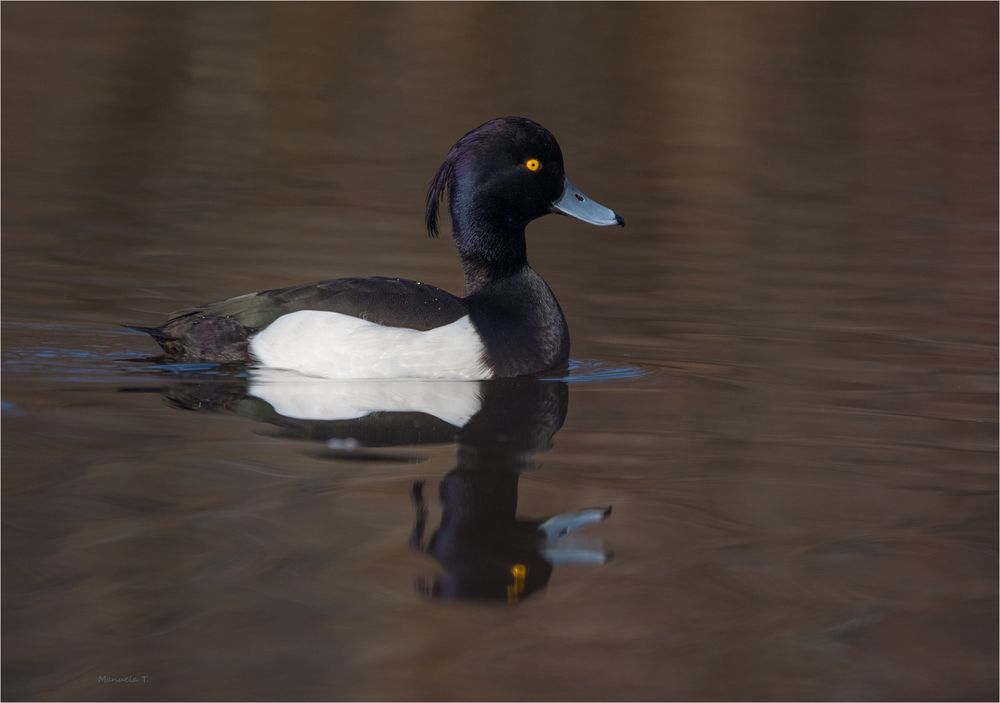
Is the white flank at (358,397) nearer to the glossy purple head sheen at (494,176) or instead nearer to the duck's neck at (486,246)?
the duck's neck at (486,246)

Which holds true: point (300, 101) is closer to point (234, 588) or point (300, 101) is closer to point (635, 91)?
point (635, 91)

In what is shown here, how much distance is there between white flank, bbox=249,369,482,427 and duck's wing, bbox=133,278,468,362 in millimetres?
221

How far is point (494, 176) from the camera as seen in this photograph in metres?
7.18

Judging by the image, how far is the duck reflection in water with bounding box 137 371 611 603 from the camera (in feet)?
14.8

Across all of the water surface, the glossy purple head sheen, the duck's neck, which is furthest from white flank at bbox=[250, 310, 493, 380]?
the glossy purple head sheen

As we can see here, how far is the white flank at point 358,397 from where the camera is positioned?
19.8 ft

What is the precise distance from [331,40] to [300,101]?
350 centimetres

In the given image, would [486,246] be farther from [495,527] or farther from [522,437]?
[495,527]

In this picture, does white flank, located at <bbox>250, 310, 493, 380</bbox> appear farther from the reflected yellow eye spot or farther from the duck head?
the reflected yellow eye spot

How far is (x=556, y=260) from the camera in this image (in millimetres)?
9539

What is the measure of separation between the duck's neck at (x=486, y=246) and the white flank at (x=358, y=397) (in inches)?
33.2

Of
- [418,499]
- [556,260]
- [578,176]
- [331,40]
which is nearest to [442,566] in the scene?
[418,499]

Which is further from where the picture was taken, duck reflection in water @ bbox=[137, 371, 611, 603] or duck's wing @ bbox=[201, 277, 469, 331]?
duck's wing @ bbox=[201, 277, 469, 331]

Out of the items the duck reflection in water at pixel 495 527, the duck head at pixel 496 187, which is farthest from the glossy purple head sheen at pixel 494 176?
the duck reflection in water at pixel 495 527
